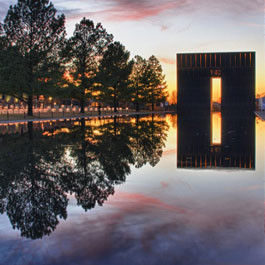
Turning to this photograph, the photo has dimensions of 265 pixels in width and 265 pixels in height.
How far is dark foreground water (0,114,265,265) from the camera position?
172 inches

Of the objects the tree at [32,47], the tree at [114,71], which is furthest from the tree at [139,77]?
the tree at [32,47]

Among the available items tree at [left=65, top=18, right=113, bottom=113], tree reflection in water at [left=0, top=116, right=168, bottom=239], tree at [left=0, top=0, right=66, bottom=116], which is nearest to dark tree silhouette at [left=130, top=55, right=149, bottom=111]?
tree at [left=65, top=18, right=113, bottom=113]

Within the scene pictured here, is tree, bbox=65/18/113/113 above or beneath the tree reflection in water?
above

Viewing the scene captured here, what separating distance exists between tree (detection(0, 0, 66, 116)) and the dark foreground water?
1286 inches

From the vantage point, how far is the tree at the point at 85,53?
59.5 metres

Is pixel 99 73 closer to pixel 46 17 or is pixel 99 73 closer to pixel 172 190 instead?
pixel 46 17

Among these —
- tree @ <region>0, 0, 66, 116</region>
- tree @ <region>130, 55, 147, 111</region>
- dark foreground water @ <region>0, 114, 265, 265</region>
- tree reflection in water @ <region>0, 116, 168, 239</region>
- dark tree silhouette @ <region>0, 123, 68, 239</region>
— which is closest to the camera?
dark foreground water @ <region>0, 114, 265, 265</region>

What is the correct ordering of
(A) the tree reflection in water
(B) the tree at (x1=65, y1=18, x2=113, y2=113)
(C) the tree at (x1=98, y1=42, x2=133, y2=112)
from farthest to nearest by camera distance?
1. (C) the tree at (x1=98, y1=42, x2=133, y2=112)
2. (B) the tree at (x1=65, y1=18, x2=113, y2=113)
3. (A) the tree reflection in water

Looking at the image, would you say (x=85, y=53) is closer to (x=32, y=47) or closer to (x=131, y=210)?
(x=32, y=47)

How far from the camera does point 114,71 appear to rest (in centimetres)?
6938

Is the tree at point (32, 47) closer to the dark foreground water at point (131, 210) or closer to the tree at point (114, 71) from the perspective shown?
the tree at point (114, 71)

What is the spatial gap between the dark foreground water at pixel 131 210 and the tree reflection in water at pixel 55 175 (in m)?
0.02

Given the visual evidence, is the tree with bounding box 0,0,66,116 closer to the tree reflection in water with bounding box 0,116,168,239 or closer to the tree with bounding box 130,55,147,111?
the tree reflection in water with bounding box 0,116,168,239

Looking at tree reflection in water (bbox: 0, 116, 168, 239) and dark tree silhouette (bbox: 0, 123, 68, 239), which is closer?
dark tree silhouette (bbox: 0, 123, 68, 239)
